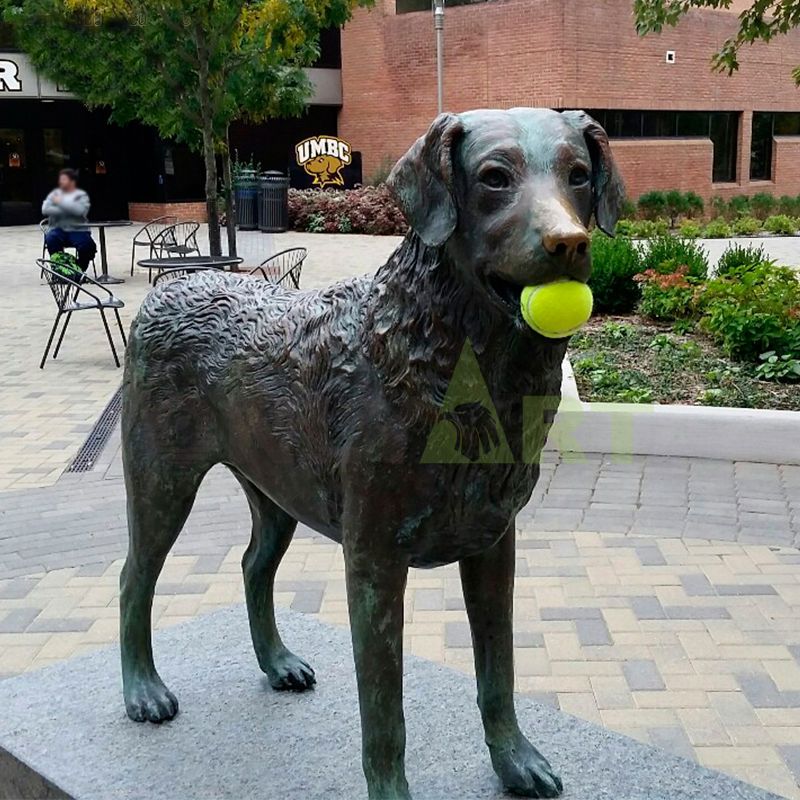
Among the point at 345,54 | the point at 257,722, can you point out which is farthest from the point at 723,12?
the point at 257,722

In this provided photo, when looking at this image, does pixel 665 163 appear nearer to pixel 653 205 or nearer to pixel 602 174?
pixel 653 205

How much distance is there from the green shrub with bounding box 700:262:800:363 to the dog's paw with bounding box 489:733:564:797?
619 centimetres

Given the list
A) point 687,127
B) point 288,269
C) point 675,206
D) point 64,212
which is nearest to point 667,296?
point 288,269

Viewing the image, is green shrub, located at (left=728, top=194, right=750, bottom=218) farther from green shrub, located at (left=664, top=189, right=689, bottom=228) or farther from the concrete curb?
the concrete curb

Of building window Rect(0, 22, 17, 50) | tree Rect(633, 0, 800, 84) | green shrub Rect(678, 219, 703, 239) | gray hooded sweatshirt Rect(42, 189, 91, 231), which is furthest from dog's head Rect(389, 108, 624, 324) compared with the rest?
building window Rect(0, 22, 17, 50)

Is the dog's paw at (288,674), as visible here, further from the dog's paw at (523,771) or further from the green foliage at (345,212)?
the green foliage at (345,212)

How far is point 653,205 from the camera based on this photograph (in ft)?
83.9

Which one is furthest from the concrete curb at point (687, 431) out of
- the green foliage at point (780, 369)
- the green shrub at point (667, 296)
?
the green shrub at point (667, 296)

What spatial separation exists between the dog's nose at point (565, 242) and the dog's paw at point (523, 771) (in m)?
1.49

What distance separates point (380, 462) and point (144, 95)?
1376 centimetres

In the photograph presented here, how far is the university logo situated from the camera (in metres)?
28.1

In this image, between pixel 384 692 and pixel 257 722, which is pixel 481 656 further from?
pixel 257 722

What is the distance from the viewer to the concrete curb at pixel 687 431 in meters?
6.79

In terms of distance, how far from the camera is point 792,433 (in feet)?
22.1
